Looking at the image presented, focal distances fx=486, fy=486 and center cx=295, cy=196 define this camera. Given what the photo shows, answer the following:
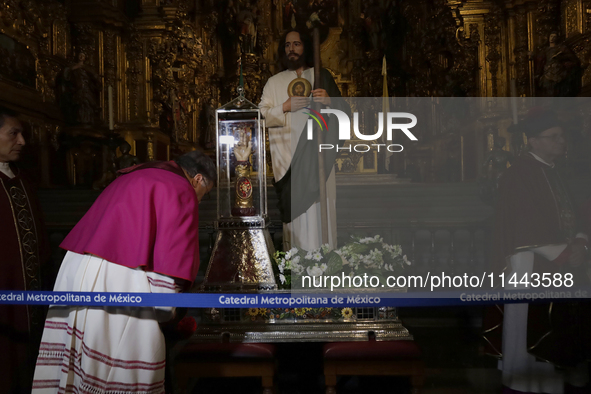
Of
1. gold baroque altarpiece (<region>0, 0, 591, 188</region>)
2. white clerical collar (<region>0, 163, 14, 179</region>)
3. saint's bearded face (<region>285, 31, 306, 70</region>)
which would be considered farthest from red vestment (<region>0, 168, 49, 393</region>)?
gold baroque altarpiece (<region>0, 0, 591, 188</region>)

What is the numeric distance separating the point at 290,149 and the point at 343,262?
1.16m

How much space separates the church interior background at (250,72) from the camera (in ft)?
22.2

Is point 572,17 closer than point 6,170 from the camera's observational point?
No

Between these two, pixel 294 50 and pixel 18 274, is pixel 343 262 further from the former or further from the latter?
→ pixel 18 274

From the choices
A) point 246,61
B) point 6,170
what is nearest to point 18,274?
point 6,170

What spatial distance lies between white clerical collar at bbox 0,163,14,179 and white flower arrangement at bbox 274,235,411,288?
1.80 metres

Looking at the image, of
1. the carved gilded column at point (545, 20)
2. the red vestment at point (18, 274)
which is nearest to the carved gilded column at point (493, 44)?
the carved gilded column at point (545, 20)

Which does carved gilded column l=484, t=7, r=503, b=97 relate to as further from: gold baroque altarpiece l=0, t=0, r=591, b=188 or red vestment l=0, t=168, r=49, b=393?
red vestment l=0, t=168, r=49, b=393

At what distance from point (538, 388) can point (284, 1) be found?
8405 millimetres

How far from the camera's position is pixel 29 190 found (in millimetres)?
3209

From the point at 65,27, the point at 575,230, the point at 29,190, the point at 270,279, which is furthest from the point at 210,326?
the point at 65,27

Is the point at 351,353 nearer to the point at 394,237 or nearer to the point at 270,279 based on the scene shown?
the point at 270,279

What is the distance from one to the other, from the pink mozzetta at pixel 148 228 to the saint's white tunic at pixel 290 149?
149 centimetres

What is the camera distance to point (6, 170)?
307cm
